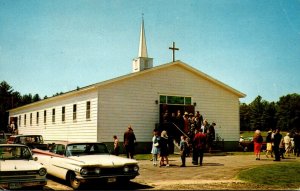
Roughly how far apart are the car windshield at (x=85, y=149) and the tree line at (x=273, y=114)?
3320 inches

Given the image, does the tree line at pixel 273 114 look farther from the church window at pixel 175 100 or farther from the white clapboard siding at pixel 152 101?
the church window at pixel 175 100

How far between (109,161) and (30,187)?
7.76 ft

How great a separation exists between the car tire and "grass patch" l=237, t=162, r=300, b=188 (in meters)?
5.98

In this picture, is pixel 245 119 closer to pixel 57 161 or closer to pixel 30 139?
pixel 30 139

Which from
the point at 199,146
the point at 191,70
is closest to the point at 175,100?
the point at 191,70

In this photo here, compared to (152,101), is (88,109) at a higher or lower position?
lower

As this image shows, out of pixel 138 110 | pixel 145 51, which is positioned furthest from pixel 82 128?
pixel 145 51

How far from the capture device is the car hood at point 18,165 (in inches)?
386

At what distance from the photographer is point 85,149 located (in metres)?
12.1

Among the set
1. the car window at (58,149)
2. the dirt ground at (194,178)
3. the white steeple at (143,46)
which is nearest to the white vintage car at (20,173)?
the car window at (58,149)

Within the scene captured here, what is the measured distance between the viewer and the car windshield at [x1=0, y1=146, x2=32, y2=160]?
11.0 meters

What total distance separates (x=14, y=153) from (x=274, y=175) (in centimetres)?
935

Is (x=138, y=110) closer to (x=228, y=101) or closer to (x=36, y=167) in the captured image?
(x=228, y=101)

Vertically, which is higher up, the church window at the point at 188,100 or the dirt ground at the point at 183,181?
the church window at the point at 188,100
